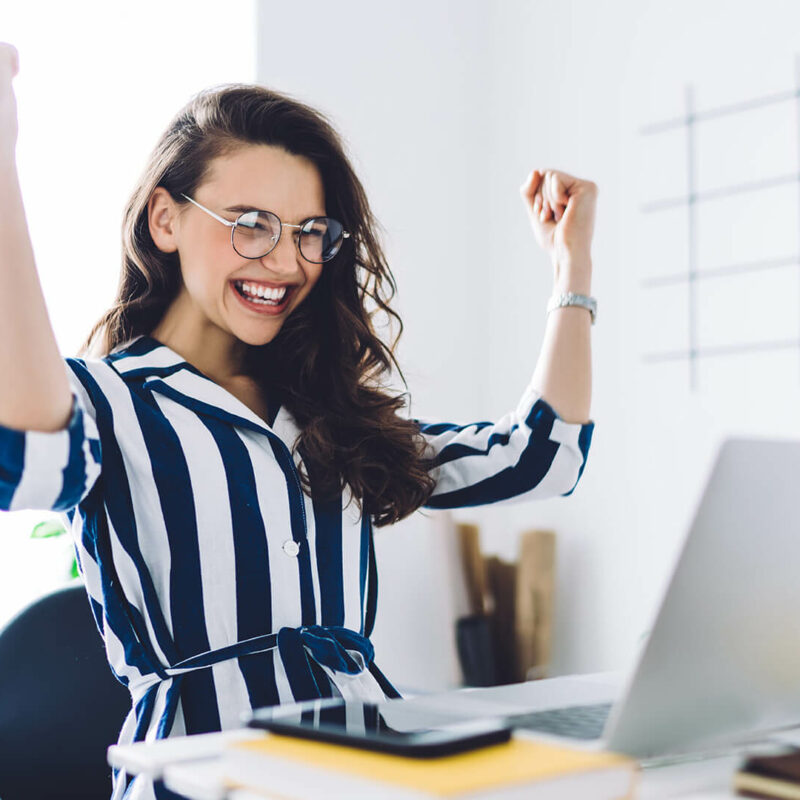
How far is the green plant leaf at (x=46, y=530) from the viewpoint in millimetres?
1979

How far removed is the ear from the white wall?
4.42 feet

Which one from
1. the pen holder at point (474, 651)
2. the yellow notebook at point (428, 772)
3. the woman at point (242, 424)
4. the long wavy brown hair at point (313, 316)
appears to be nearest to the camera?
the yellow notebook at point (428, 772)

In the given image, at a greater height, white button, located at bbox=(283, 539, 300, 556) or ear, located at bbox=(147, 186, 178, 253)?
ear, located at bbox=(147, 186, 178, 253)

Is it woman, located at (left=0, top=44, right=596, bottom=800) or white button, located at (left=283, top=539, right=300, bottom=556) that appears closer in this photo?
woman, located at (left=0, top=44, right=596, bottom=800)

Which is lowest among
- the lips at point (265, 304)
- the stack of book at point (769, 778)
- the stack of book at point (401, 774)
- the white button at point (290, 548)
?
the stack of book at point (769, 778)

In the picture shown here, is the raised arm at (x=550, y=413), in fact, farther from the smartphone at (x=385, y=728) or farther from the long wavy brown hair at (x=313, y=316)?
the smartphone at (x=385, y=728)

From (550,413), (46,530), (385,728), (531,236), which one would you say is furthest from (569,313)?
(531,236)

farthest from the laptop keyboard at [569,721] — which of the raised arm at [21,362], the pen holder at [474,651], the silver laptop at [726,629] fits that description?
the pen holder at [474,651]

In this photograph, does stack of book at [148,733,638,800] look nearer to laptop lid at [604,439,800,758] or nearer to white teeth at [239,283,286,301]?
laptop lid at [604,439,800,758]

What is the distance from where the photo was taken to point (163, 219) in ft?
4.22

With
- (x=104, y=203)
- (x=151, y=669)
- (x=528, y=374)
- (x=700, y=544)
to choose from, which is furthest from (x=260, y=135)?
(x=528, y=374)

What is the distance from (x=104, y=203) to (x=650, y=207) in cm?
135

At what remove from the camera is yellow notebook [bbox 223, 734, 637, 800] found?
54 cm

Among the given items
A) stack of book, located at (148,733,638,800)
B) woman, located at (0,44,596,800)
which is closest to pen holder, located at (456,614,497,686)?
woman, located at (0,44,596,800)
